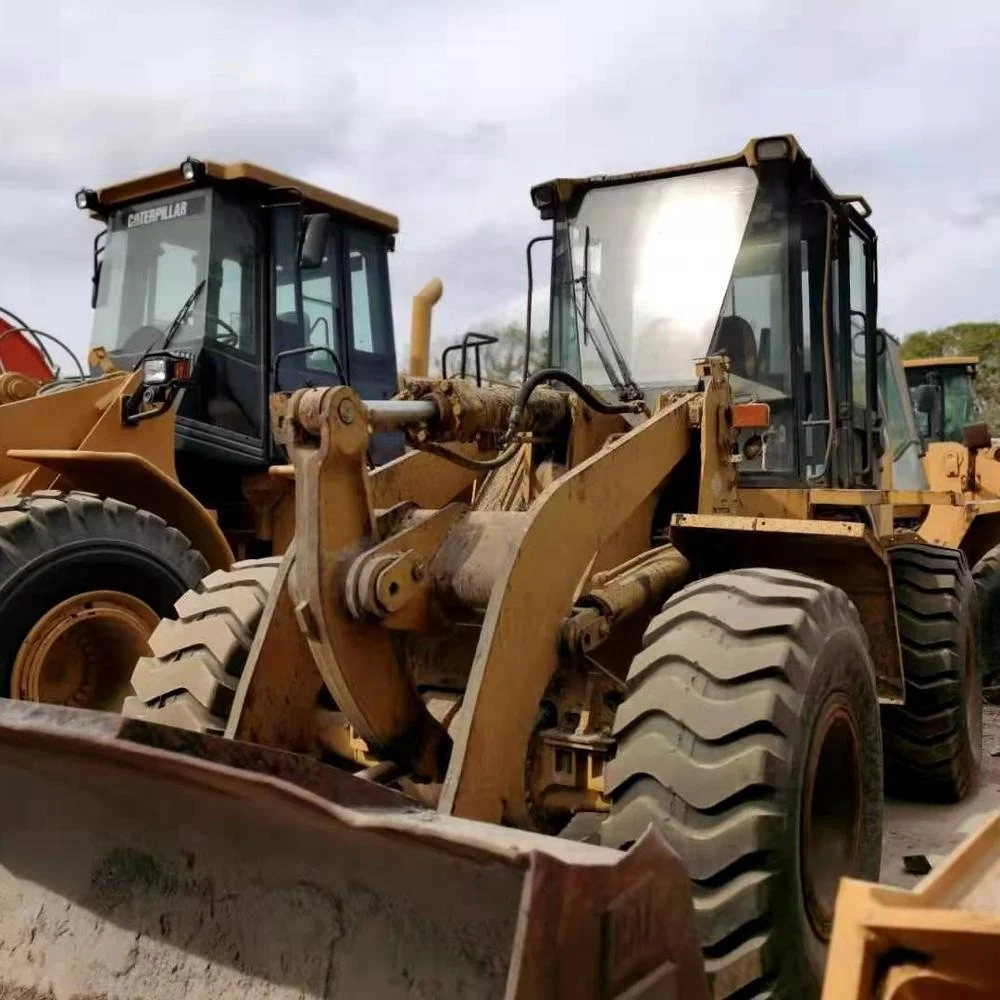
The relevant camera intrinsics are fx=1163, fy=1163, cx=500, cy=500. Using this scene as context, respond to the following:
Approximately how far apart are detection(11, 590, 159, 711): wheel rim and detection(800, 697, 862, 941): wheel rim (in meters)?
3.33

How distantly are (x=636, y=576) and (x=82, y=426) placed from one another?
11.6 ft

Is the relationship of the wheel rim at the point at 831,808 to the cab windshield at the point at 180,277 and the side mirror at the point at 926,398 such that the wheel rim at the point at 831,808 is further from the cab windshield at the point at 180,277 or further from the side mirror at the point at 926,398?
the side mirror at the point at 926,398

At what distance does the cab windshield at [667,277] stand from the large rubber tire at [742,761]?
66.6 inches

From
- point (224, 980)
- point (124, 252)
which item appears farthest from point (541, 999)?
point (124, 252)

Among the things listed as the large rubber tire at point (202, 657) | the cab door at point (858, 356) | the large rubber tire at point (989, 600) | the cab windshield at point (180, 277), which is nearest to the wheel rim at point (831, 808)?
the large rubber tire at point (202, 657)

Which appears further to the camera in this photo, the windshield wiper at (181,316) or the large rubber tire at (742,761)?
the windshield wiper at (181,316)

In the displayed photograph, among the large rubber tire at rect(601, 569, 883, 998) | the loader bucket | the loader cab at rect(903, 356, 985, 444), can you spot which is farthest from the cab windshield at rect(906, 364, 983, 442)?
the loader bucket

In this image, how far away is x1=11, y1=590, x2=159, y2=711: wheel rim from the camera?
5184 mm

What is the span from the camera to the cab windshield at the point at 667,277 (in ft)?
16.1

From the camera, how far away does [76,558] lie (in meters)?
5.25

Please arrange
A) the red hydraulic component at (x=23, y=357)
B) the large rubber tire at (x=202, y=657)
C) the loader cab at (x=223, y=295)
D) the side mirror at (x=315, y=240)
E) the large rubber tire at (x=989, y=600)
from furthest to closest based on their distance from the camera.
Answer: the large rubber tire at (x=989, y=600), the red hydraulic component at (x=23, y=357), the loader cab at (x=223, y=295), the side mirror at (x=315, y=240), the large rubber tire at (x=202, y=657)

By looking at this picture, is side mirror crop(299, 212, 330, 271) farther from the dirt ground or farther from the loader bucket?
the loader bucket

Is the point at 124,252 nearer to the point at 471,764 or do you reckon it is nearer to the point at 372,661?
the point at 372,661

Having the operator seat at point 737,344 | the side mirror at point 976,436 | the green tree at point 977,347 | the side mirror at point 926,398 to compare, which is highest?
the green tree at point 977,347
